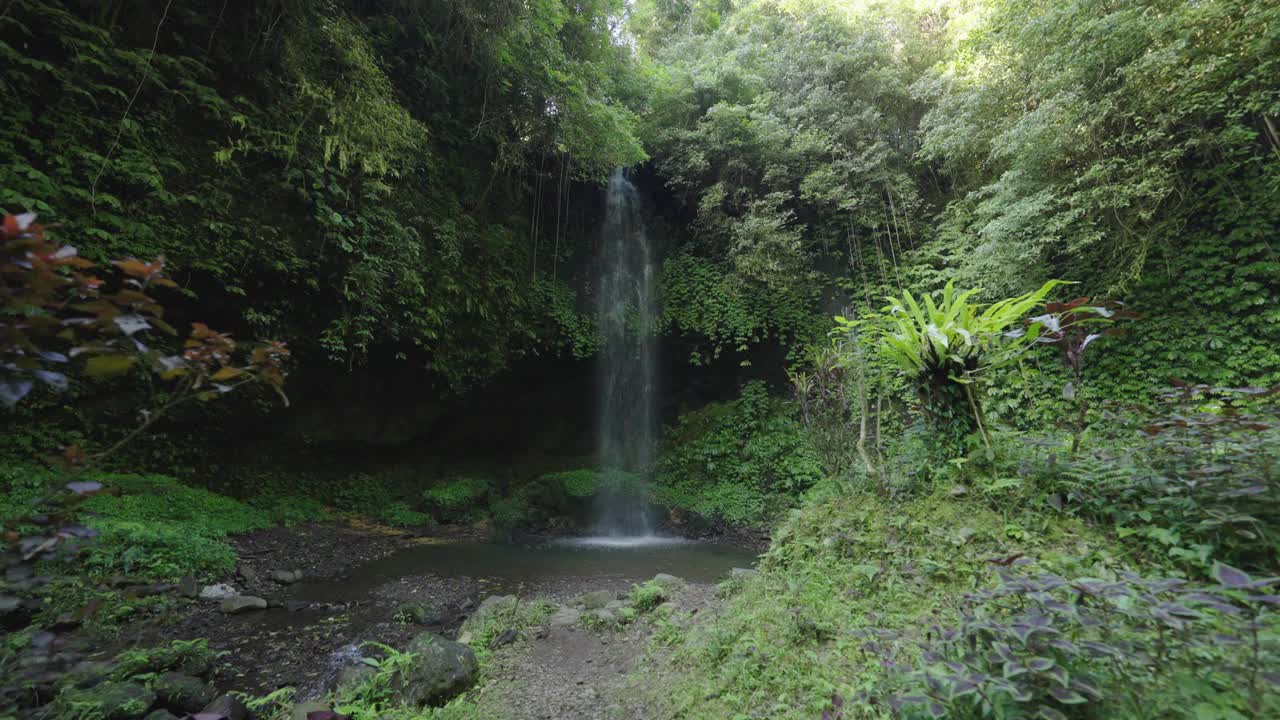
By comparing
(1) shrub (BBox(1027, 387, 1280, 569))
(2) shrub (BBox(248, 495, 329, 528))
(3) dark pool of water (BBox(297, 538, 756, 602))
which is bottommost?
(3) dark pool of water (BBox(297, 538, 756, 602))

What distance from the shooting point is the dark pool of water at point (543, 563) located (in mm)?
5316

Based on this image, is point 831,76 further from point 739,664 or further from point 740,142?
point 739,664

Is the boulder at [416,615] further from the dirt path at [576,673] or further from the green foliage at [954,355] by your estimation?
the green foliage at [954,355]

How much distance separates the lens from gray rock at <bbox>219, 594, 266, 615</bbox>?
408 cm

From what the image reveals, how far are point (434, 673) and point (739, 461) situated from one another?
272 inches

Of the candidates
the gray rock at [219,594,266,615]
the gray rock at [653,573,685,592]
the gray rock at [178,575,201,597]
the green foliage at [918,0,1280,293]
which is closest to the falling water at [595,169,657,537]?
the gray rock at [653,573,685,592]

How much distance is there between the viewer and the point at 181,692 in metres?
2.73

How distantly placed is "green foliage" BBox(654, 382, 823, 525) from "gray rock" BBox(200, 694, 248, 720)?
649 cm

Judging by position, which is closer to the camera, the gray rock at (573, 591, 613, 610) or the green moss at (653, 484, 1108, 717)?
the green moss at (653, 484, 1108, 717)

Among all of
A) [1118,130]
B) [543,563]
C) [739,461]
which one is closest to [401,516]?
[543,563]

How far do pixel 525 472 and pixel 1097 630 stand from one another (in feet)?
30.4

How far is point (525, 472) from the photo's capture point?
983cm

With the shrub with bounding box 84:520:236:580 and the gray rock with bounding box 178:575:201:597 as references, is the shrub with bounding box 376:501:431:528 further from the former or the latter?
the gray rock with bounding box 178:575:201:597

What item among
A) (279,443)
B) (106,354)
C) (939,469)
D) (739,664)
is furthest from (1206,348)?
(279,443)
